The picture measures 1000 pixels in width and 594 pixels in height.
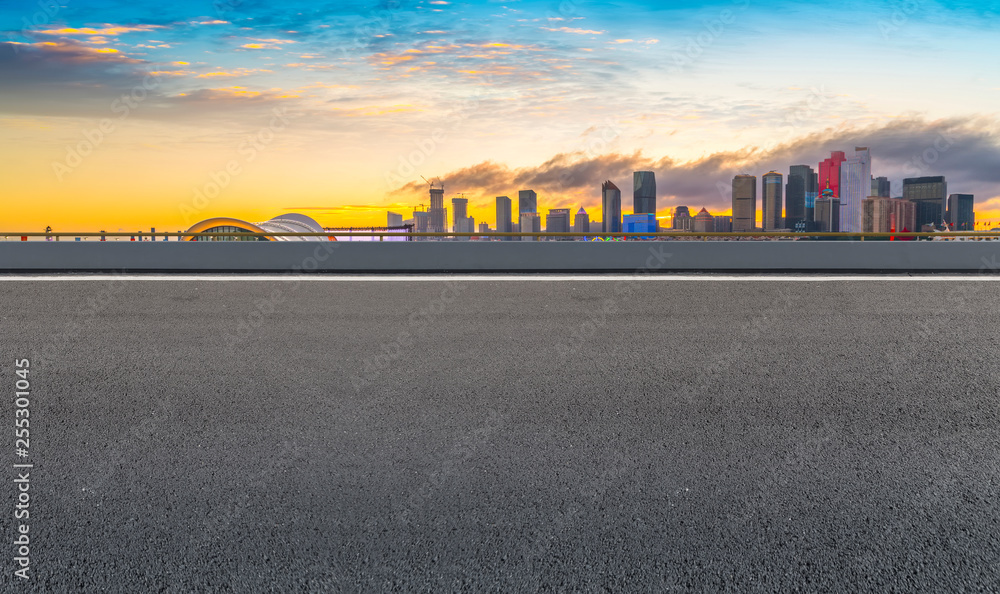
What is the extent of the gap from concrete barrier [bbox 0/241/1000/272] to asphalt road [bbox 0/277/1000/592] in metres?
7.20

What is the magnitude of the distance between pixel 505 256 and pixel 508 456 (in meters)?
12.1

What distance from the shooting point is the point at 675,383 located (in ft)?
19.8

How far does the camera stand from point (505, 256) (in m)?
16.2

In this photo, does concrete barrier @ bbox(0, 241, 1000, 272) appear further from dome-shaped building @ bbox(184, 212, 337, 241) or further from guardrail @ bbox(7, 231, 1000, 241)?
dome-shaped building @ bbox(184, 212, 337, 241)

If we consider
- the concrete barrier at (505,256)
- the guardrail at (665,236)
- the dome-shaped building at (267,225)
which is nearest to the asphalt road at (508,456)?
the concrete barrier at (505,256)

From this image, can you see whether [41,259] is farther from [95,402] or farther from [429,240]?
[95,402]

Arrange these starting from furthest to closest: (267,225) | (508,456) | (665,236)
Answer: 1. (267,225)
2. (665,236)
3. (508,456)

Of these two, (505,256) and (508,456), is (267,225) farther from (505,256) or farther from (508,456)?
(508,456)

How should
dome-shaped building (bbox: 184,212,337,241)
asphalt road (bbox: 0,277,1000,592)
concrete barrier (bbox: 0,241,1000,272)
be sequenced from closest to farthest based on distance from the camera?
1. asphalt road (bbox: 0,277,1000,592)
2. concrete barrier (bbox: 0,241,1000,272)
3. dome-shaped building (bbox: 184,212,337,241)

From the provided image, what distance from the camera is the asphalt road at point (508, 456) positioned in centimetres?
302

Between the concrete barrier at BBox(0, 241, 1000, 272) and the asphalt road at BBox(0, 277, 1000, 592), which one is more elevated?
the concrete barrier at BBox(0, 241, 1000, 272)

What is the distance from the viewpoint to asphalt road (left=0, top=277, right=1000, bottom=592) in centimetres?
302

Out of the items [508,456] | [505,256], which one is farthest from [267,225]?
[508,456]

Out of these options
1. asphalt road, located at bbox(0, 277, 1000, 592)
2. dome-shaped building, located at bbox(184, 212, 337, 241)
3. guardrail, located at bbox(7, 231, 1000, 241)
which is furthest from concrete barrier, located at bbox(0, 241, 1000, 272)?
dome-shaped building, located at bbox(184, 212, 337, 241)
